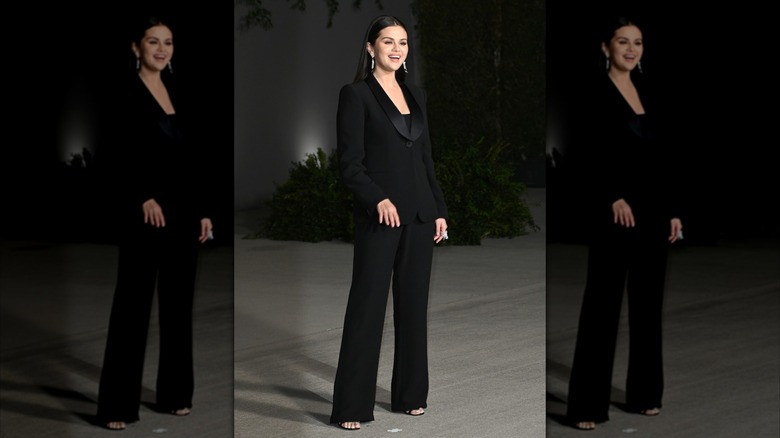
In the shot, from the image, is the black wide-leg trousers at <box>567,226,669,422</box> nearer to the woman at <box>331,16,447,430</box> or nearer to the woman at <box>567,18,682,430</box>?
the woman at <box>567,18,682,430</box>

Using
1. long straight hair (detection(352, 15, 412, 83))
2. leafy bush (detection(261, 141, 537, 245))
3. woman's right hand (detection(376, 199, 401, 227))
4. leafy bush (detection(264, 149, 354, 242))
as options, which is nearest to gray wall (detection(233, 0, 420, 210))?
leafy bush (detection(264, 149, 354, 242))

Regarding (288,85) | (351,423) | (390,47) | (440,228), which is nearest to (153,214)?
(390,47)

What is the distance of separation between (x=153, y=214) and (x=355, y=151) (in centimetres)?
207

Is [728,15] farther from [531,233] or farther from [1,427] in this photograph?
[531,233]

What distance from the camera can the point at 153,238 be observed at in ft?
5.62

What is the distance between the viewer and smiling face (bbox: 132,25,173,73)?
174 cm

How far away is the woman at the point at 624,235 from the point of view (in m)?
1.54

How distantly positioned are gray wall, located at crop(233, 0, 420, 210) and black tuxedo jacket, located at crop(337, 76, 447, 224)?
8.73 meters

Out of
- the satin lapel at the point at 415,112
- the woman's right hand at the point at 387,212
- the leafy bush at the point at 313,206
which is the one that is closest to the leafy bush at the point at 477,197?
the leafy bush at the point at 313,206

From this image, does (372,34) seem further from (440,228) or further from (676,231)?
(676,231)

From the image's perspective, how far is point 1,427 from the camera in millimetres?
1867

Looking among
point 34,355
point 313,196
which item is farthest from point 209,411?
point 313,196

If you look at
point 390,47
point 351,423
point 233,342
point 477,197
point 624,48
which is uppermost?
point 390,47

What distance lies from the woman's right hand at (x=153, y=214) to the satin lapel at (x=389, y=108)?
2.11 metres
